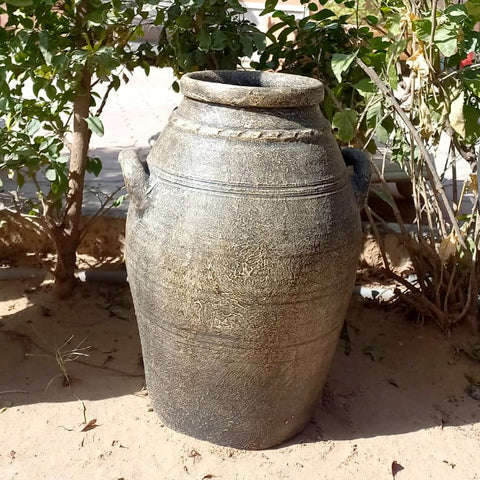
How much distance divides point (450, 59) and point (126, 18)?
136 centimetres

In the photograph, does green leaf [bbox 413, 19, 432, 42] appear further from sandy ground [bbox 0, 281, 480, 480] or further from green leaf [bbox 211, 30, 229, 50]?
sandy ground [bbox 0, 281, 480, 480]

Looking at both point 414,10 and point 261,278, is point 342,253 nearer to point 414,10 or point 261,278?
point 261,278

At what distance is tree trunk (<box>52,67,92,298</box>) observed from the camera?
314 cm

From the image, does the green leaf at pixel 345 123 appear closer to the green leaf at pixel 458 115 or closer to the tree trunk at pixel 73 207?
the green leaf at pixel 458 115

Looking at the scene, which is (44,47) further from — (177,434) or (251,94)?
(177,434)

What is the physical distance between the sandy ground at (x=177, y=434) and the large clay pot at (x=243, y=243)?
24 centimetres

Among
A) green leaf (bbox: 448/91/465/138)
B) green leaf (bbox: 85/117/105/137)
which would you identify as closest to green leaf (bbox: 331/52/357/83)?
green leaf (bbox: 448/91/465/138)

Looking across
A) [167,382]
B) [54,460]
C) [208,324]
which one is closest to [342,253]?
[208,324]

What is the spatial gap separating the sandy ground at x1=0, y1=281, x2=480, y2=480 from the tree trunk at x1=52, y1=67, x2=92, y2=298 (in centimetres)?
13

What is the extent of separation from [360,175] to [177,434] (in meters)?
1.19

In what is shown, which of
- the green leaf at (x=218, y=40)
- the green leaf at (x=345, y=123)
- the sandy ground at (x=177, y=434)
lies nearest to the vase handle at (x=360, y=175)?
the green leaf at (x=345, y=123)

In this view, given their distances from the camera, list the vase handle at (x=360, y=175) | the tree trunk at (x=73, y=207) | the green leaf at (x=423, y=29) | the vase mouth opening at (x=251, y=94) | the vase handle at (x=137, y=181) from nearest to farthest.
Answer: the vase mouth opening at (x=251, y=94) → the vase handle at (x=137, y=181) → the vase handle at (x=360, y=175) → the green leaf at (x=423, y=29) → the tree trunk at (x=73, y=207)

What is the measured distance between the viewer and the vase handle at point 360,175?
2400 millimetres

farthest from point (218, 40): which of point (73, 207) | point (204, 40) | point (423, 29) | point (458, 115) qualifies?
point (73, 207)
